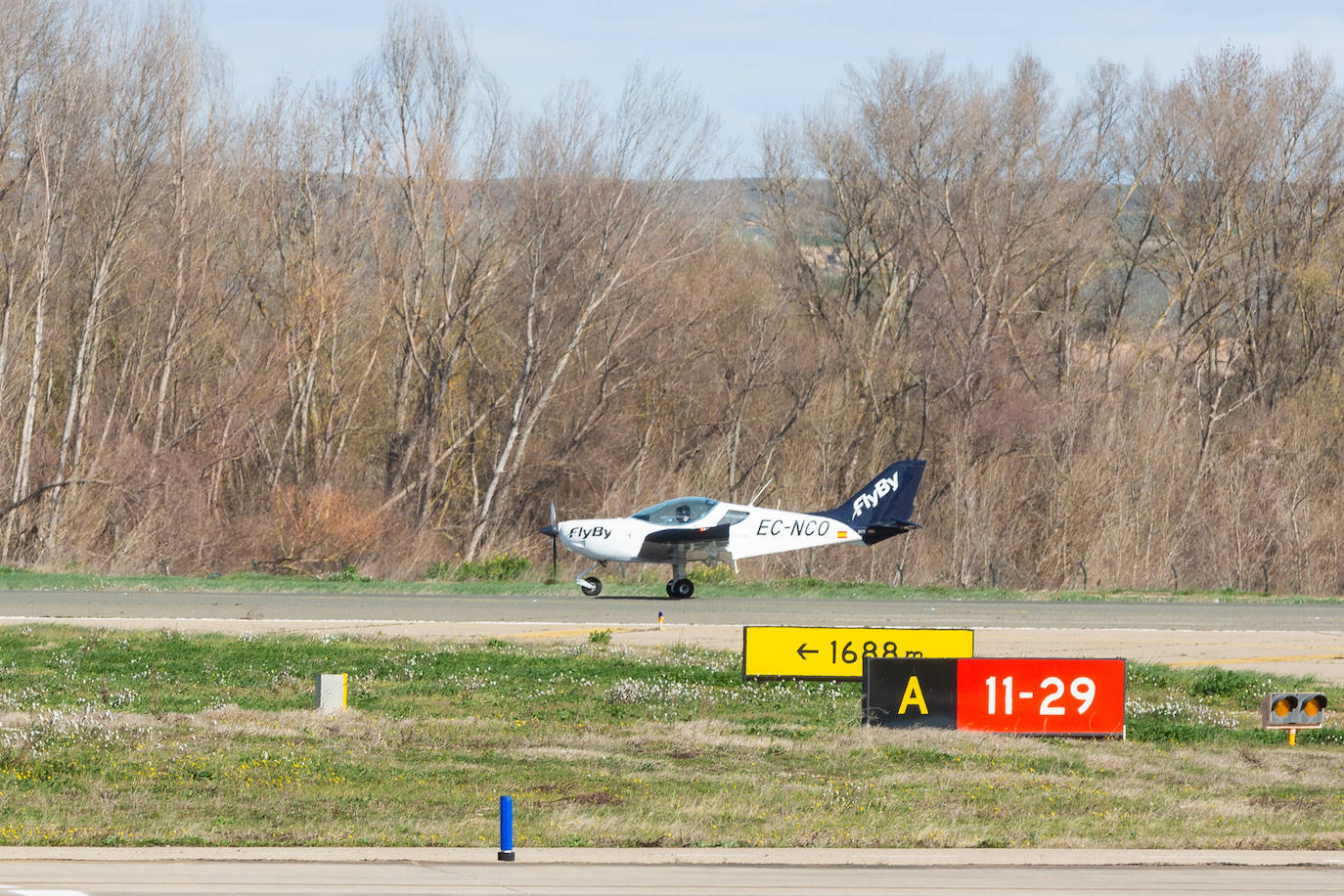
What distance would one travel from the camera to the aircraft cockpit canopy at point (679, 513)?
32.6 m

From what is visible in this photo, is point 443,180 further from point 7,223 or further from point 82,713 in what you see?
point 82,713

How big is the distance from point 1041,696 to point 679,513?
15176 millimetres

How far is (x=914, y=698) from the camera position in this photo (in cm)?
1792

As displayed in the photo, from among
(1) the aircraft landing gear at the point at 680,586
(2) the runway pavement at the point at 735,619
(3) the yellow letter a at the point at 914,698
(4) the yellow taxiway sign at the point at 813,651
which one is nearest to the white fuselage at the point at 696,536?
(1) the aircraft landing gear at the point at 680,586

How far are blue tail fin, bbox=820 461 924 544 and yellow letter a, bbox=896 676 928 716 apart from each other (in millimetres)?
16713

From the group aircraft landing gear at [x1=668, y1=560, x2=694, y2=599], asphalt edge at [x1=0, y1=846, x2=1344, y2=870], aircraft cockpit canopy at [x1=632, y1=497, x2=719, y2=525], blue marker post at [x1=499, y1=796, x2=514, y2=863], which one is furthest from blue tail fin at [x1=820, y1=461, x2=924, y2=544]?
blue marker post at [x1=499, y1=796, x2=514, y2=863]

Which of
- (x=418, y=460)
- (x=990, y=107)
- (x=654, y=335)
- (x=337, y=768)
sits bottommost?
(x=337, y=768)

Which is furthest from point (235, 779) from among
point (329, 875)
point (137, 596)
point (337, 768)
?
point (137, 596)

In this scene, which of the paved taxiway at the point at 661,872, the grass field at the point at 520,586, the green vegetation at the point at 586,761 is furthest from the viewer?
the grass field at the point at 520,586

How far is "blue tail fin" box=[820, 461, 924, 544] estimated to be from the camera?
114 feet

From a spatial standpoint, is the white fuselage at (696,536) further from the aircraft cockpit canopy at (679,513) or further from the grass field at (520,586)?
the grass field at (520,586)

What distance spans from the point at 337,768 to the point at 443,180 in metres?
35.7

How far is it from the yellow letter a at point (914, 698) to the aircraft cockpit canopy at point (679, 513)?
14.8 meters

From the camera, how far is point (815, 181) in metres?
61.0
